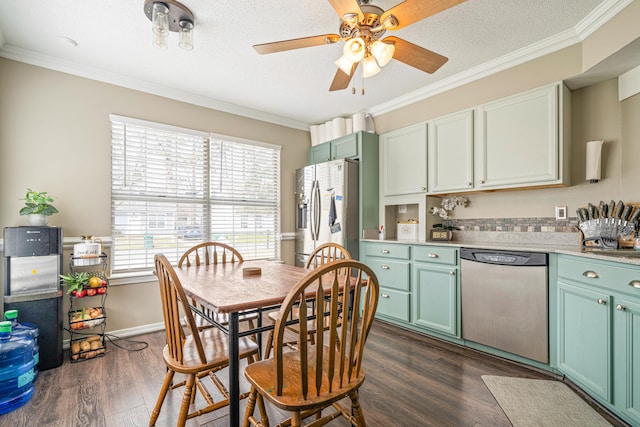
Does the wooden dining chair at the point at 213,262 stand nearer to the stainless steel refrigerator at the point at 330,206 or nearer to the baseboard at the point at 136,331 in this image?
the baseboard at the point at 136,331

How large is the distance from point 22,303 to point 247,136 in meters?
2.71

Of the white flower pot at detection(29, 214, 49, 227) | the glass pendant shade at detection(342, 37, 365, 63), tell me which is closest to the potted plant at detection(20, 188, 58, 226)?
the white flower pot at detection(29, 214, 49, 227)

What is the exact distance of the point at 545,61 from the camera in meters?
2.62

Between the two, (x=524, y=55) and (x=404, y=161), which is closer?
(x=524, y=55)

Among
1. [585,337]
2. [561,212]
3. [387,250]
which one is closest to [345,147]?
[387,250]

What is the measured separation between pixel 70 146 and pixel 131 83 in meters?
0.86

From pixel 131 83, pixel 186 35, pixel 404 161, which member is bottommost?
pixel 404 161

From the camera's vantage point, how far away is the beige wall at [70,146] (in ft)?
8.68

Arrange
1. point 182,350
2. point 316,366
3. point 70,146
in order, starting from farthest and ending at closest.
→ point 70,146
point 182,350
point 316,366

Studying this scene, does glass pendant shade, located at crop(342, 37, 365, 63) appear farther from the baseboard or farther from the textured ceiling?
the baseboard

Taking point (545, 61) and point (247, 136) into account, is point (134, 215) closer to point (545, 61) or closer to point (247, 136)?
point (247, 136)

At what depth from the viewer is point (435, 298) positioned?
2961 millimetres

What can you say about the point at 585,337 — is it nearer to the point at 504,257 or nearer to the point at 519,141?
the point at 504,257

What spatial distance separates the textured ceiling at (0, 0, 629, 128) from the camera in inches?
84.6
